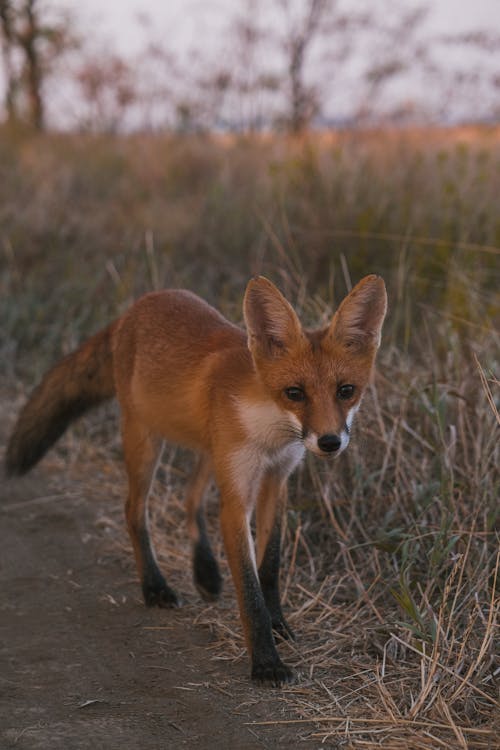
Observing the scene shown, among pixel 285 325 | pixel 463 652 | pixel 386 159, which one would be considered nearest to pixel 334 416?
pixel 285 325

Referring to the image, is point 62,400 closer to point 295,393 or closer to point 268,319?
point 268,319

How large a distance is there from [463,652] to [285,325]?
124cm

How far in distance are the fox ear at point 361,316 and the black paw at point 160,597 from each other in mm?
1438

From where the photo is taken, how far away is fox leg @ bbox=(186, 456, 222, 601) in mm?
4098

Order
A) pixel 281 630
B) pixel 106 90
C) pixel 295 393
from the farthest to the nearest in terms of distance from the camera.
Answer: pixel 106 90 → pixel 281 630 → pixel 295 393

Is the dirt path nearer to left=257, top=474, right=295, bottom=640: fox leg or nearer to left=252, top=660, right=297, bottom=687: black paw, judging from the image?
left=252, top=660, right=297, bottom=687: black paw

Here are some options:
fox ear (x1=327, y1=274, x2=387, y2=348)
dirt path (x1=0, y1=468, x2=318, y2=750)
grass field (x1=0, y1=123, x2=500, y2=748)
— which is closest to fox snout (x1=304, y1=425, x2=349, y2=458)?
fox ear (x1=327, y1=274, x2=387, y2=348)

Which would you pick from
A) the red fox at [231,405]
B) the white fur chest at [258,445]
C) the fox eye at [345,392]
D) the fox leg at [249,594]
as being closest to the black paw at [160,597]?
the red fox at [231,405]

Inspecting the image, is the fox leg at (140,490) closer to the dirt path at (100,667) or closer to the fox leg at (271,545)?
the dirt path at (100,667)

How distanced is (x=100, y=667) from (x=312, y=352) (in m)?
1.37

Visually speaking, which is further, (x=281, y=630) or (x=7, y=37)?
(x=7, y=37)

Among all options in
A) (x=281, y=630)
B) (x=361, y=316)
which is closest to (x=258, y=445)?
(x=361, y=316)

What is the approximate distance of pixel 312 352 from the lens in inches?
129

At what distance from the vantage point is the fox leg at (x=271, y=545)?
3723 mm
